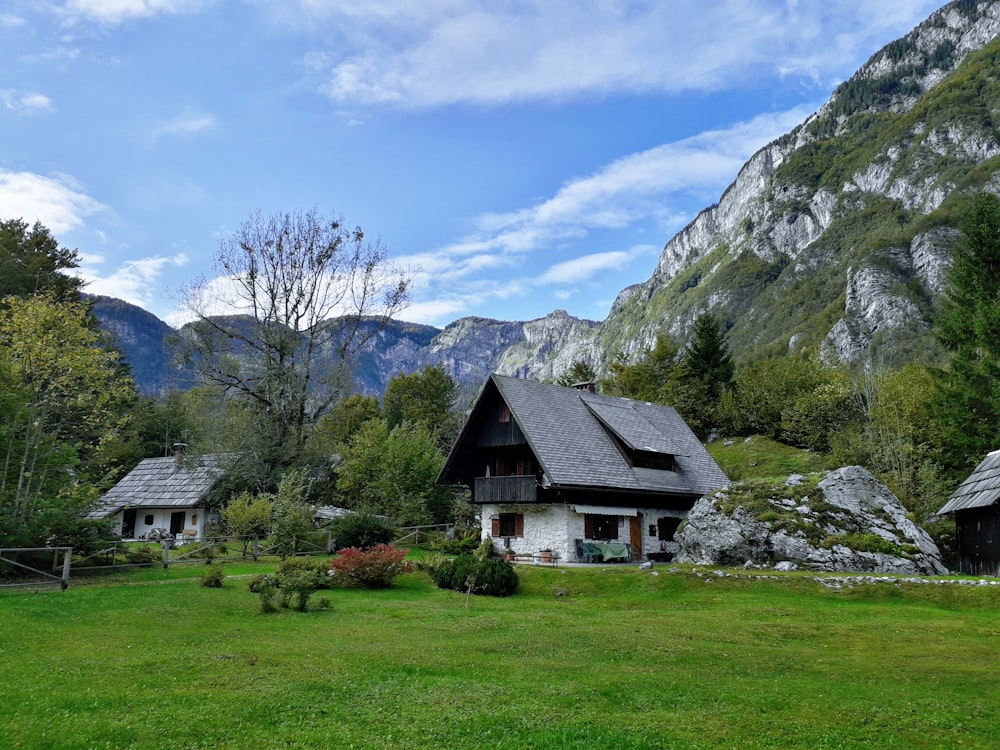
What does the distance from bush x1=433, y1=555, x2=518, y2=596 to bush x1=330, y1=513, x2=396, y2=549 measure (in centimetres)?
819

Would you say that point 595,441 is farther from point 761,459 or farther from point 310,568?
point 761,459

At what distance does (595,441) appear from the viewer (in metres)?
34.1

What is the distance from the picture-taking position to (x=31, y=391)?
22.5 metres

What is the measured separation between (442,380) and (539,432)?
35852mm

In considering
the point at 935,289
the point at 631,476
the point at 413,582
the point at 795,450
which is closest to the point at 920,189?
the point at 935,289

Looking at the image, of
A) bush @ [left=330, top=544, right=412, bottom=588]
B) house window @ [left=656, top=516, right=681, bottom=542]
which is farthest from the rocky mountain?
bush @ [left=330, top=544, right=412, bottom=588]

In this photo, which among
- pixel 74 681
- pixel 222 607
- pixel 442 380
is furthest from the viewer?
pixel 442 380

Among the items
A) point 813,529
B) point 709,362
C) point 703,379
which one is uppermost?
point 709,362

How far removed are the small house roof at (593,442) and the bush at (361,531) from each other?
491cm

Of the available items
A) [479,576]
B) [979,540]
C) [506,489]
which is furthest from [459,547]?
[979,540]

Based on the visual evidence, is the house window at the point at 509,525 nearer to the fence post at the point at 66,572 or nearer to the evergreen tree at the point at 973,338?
the fence post at the point at 66,572

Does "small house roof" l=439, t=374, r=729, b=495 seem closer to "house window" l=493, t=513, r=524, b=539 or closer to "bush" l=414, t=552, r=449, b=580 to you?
"house window" l=493, t=513, r=524, b=539

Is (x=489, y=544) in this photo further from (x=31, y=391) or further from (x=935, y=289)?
(x=935, y=289)

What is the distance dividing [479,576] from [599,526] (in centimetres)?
999
